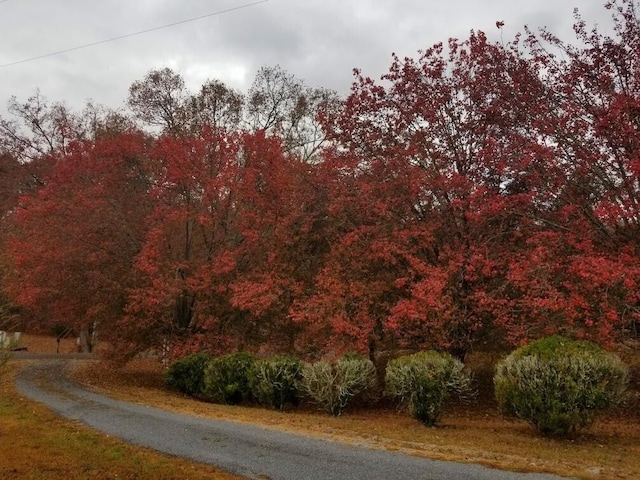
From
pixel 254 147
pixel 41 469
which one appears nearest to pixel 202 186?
pixel 254 147

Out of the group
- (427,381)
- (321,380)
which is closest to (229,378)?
(321,380)

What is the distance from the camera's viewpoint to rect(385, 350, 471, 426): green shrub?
32.4 ft

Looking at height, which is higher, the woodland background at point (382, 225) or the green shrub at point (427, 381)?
the woodland background at point (382, 225)

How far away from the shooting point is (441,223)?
13031 millimetres

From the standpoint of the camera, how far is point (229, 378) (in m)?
13.1

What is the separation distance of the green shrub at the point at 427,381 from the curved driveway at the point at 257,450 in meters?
2.56

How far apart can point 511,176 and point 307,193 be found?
5.21 metres

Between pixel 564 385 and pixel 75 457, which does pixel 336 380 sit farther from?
pixel 75 457

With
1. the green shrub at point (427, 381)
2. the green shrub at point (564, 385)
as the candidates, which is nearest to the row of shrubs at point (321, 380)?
the green shrub at point (427, 381)

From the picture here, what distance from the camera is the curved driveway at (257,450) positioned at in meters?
6.16

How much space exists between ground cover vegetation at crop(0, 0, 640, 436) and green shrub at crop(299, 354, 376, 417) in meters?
0.16

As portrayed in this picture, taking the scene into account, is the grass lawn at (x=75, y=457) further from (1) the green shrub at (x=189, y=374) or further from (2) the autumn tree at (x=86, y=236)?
(2) the autumn tree at (x=86, y=236)

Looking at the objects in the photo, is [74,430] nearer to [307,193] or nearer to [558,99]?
[307,193]

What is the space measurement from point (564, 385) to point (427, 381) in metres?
2.31
